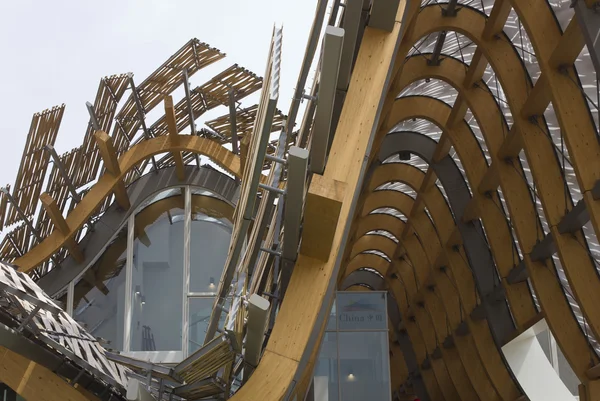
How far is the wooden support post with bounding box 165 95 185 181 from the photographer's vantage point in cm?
2301

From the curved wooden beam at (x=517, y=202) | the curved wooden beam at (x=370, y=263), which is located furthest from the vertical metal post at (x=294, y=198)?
the curved wooden beam at (x=370, y=263)

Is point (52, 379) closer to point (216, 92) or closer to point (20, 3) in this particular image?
point (216, 92)

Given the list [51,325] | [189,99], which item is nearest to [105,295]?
[189,99]

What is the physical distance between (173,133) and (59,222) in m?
3.73

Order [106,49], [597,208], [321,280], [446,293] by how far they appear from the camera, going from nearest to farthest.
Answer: [321,280] → [597,208] → [446,293] → [106,49]

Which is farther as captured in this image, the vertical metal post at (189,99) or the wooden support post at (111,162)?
the vertical metal post at (189,99)

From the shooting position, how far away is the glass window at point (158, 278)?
23125 mm

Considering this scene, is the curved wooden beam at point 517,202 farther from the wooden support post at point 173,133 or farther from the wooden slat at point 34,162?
the wooden slat at point 34,162

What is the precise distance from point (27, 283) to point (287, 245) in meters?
4.38

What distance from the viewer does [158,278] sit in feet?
78.3

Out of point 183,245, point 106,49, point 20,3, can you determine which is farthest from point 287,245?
point 20,3

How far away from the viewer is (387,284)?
51594mm

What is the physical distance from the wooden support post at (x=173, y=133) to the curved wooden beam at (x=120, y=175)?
0.50ft

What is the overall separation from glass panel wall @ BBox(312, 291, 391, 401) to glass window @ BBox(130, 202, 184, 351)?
5.06 m
